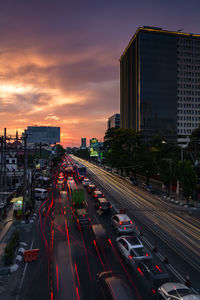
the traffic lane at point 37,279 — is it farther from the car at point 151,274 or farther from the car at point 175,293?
the car at point 175,293

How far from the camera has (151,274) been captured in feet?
41.5

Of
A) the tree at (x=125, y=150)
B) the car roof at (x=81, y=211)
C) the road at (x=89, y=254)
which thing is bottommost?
the road at (x=89, y=254)

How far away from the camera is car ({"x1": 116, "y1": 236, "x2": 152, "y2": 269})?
14188mm

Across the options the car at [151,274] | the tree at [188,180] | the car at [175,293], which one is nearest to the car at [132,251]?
the car at [151,274]

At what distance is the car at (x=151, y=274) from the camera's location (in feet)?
39.8

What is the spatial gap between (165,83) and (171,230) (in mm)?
95353

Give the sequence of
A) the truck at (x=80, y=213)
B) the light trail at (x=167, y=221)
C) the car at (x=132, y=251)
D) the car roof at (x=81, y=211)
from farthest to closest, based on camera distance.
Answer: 1. the car roof at (x=81, y=211)
2. the truck at (x=80, y=213)
3. the light trail at (x=167, y=221)
4. the car at (x=132, y=251)

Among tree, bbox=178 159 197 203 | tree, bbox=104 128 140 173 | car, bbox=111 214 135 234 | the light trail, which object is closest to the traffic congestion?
car, bbox=111 214 135 234

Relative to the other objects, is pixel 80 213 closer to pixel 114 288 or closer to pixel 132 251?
pixel 132 251

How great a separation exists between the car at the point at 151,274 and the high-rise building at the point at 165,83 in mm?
89125

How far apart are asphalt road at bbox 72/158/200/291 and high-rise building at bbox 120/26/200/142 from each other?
71306mm

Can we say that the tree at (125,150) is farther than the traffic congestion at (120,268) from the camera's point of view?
→ Yes

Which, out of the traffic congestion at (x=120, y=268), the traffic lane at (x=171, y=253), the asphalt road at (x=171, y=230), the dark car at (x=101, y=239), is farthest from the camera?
the dark car at (x=101, y=239)

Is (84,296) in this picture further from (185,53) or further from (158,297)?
(185,53)
